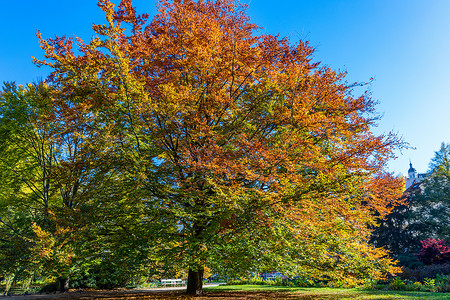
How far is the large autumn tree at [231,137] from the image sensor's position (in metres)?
8.18

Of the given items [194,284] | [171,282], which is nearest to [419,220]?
[171,282]

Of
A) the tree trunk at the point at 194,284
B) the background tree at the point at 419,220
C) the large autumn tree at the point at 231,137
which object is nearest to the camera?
the large autumn tree at the point at 231,137

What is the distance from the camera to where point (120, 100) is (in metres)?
8.55

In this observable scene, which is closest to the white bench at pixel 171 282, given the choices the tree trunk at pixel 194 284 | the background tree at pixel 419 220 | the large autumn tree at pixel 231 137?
A: the tree trunk at pixel 194 284

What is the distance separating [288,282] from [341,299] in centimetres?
918

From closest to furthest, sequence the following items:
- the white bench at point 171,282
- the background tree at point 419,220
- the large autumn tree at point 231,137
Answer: the large autumn tree at point 231,137 < the white bench at point 171,282 < the background tree at point 419,220

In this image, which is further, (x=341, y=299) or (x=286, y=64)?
(x=286, y=64)

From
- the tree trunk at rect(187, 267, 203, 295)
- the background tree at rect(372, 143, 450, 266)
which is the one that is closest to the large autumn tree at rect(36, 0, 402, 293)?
the tree trunk at rect(187, 267, 203, 295)

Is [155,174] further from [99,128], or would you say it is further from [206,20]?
[206,20]

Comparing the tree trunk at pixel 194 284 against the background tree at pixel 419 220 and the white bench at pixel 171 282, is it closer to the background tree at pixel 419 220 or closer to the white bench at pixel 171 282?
the white bench at pixel 171 282

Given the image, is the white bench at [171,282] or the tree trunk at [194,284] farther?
the white bench at [171,282]

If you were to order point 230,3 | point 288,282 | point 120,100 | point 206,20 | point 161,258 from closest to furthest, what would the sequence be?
point 120,100, point 161,258, point 206,20, point 230,3, point 288,282

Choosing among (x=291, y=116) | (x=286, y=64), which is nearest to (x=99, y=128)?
(x=291, y=116)

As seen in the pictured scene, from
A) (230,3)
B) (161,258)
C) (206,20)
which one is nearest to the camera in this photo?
(161,258)
